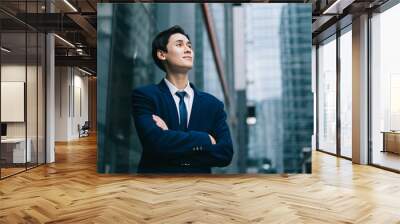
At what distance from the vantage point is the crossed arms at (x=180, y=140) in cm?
676

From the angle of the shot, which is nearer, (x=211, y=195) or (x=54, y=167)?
(x=211, y=195)

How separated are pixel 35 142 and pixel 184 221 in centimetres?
527

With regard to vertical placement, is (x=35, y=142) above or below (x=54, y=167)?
above

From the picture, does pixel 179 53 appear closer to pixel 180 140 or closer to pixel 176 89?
pixel 176 89

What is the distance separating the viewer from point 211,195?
17.7ft

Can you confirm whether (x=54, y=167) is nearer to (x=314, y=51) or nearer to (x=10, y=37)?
(x=10, y=37)

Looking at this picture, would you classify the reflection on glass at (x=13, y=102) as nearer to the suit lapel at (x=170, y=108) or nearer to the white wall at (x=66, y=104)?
the suit lapel at (x=170, y=108)

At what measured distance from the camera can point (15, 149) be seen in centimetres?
A: 733

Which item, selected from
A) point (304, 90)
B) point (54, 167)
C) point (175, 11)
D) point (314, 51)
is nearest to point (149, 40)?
point (175, 11)

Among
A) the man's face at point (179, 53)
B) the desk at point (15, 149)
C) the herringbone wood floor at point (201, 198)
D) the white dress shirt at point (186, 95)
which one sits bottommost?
the herringbone wood floor at point (201, 198)

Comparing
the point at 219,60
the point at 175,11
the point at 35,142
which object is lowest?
the point at 35,142

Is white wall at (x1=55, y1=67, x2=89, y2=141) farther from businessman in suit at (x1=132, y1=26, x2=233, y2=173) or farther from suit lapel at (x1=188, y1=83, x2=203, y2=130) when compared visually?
suit lapel at (x1=188, y1=83, x2=203, y2=130)

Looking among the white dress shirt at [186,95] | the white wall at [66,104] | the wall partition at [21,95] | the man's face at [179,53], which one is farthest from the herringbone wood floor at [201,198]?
the white wall at [66,104]

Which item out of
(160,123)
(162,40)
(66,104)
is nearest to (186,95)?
(160,123)
